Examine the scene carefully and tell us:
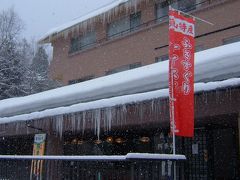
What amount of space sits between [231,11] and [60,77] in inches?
436

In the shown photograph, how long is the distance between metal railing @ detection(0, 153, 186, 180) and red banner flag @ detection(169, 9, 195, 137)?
1091mm

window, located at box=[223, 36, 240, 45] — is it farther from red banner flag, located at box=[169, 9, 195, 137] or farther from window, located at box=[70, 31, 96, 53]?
window, located at box=[70, 31, 96, 53]

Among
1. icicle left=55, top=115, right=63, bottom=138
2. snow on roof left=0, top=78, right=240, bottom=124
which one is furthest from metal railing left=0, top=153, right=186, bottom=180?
icicle left=55, top=115, right=63, bottom=138

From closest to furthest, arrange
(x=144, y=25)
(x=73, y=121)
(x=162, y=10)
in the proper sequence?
(x=73, y=121)
(x=162, y=10)
(x=144, y=25)

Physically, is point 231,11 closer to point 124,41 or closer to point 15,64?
point 124,41

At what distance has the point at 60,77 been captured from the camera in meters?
22.6

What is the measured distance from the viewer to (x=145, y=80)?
10.9 meters

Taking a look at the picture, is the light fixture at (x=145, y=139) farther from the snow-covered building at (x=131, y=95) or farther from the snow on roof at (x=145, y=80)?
the snow on roof at (x=145, y=80)

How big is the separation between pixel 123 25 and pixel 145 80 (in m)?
8.51

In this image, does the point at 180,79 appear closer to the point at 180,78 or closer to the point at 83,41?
the point at 180,78

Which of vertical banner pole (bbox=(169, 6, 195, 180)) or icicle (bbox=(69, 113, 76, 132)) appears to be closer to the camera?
vertical banner pole (bbox=(169, 6, 195, 180))

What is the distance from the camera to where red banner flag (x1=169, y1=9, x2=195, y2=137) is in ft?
26.8

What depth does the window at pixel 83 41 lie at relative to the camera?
20750 mm

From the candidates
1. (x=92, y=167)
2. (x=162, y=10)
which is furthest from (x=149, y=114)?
(x=162, y=10)
